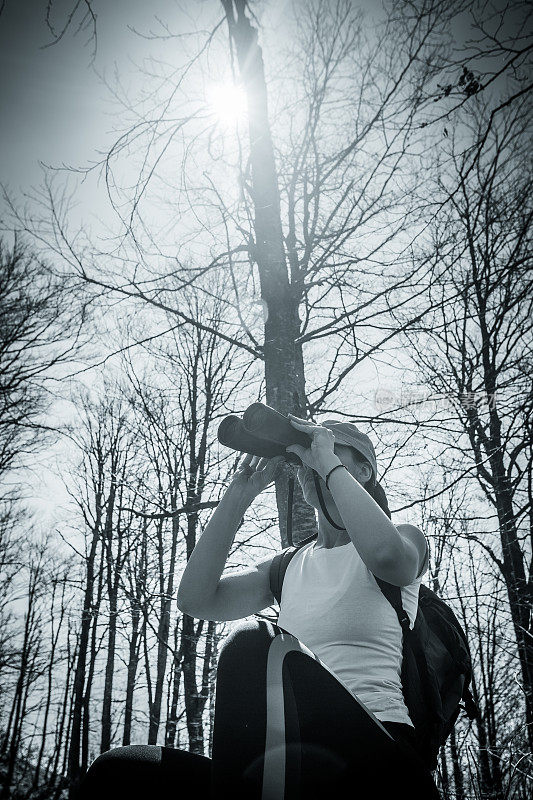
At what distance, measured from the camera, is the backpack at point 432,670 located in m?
1.32

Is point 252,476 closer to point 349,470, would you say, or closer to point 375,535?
point 349,470

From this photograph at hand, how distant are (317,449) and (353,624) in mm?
568

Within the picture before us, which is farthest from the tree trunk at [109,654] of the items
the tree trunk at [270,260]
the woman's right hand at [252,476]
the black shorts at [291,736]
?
the black shorts at [291,736]

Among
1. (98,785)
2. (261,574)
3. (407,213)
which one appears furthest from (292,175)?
(98,785)

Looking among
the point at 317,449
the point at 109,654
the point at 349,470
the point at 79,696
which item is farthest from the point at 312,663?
the point at 109,654

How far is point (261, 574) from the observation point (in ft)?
6.50

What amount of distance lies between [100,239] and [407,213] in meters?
2.50

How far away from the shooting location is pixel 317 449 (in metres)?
1.70

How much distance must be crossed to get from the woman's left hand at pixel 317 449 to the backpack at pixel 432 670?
1.29 ft

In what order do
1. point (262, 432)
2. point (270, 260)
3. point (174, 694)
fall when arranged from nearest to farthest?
point (262, 432) < point (270, 260) < point (174, 694)

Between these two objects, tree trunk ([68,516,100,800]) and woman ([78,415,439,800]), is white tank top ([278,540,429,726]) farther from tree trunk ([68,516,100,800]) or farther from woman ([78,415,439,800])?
tree trunk ([68,516,100,800])

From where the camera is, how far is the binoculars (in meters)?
1.81

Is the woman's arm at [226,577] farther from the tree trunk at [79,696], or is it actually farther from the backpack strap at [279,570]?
the tree trunk at [79,696]

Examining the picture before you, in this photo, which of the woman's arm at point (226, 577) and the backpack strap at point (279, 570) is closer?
the woman's arm at point (226, 577)
